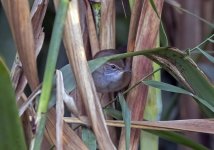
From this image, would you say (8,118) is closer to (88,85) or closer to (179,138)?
(88,85)

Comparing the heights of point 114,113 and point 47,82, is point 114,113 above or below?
below

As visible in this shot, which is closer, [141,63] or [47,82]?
[47,82]

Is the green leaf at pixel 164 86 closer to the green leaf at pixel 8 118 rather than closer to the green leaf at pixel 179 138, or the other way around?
the green leaf at pixel 179 138

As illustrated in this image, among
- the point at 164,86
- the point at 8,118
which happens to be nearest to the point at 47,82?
the point at 8,118

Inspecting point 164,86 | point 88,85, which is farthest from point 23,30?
point 164,86

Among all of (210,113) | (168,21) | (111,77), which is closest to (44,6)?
(111,77)

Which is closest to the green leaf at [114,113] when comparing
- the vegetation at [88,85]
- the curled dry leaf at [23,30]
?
the vegetation at [88,85]

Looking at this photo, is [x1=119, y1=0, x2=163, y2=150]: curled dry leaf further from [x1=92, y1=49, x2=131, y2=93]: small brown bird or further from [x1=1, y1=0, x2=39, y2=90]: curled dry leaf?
[x1=1, y1=0, x2=39, y2=90]: curled dry leaf
